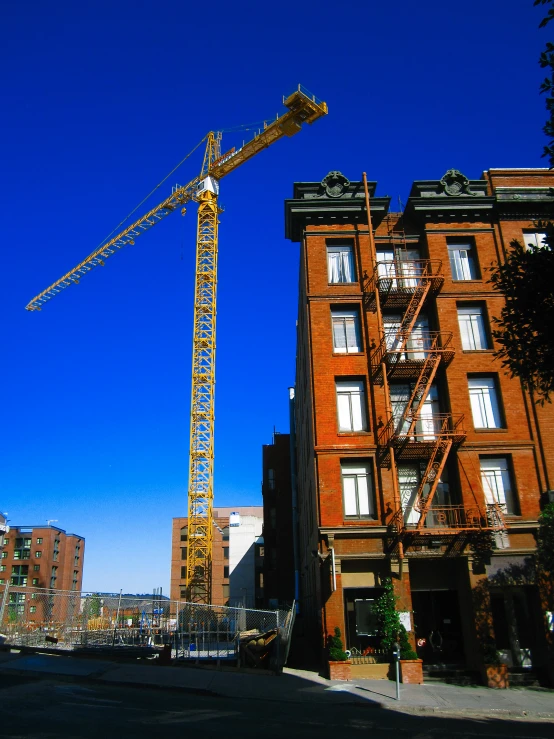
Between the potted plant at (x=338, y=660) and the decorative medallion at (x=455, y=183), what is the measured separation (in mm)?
20925

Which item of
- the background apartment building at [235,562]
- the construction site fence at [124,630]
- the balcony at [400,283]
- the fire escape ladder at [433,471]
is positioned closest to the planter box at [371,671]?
the construction site fence at [124,630]

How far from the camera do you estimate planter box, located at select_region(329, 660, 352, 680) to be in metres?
21.1

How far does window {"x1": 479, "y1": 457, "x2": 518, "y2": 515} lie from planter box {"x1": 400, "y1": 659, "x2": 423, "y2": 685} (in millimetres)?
7141

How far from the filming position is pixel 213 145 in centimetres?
7156

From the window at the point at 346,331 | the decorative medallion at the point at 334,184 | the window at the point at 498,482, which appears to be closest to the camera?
the window at the point at 498,482

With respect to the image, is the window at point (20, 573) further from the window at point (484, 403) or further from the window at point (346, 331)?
the window at point (484, 403)

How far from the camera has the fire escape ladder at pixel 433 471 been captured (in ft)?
78.2

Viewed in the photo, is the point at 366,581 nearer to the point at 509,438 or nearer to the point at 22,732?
the point at 509,438

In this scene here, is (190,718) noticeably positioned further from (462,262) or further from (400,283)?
(462,262)

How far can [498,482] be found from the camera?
82.7 feet

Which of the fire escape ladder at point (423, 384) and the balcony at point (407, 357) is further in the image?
the balcony at point (407, 357)

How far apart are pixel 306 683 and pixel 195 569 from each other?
41.4 m

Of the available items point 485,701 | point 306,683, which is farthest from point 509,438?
point 306,683

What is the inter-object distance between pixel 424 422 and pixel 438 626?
841cm
